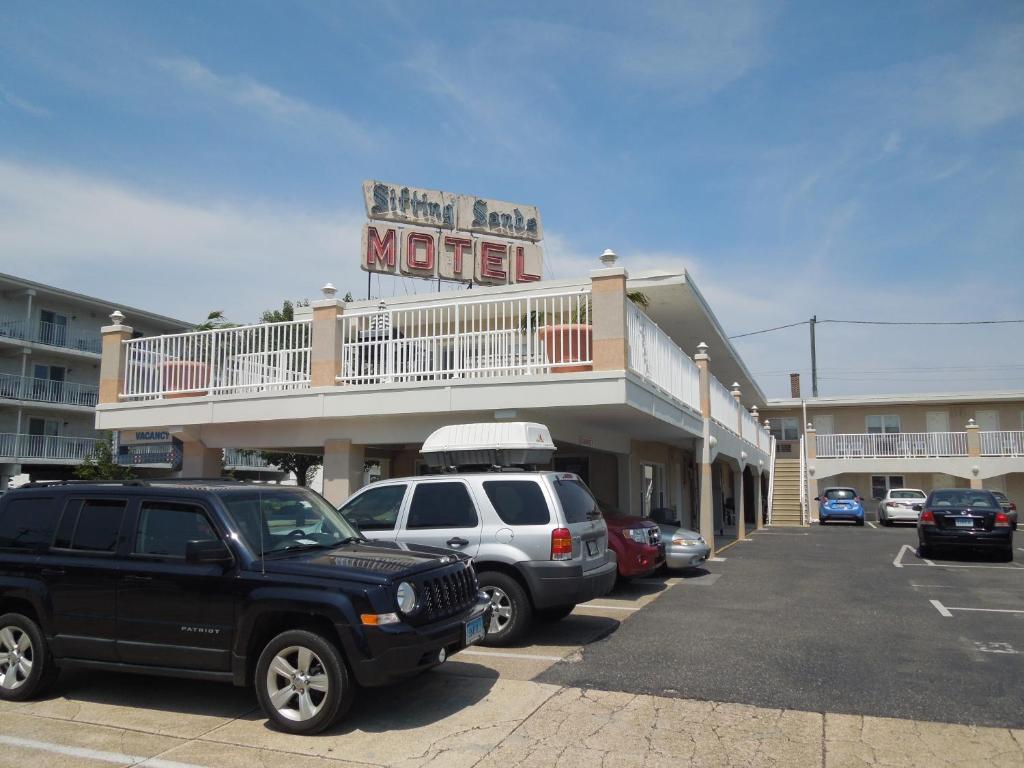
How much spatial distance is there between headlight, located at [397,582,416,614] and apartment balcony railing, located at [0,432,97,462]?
3666 cm

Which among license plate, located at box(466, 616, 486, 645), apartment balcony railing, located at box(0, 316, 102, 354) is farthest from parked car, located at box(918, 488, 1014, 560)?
apartment balcony railing, located at box(0, 316, 102, 354)

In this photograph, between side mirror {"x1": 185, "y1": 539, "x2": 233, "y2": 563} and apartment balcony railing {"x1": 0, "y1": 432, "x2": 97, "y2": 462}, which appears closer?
side mirror {"x1": 185, "y1": 539, "x2": 233, "y2": 563}

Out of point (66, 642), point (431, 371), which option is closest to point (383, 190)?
Result: point (431, 371)

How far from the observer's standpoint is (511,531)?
27.0ft

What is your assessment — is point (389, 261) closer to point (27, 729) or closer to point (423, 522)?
point (423, 522)

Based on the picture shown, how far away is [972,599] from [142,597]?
1089 centimetres

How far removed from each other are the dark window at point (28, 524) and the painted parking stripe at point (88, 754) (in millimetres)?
1627

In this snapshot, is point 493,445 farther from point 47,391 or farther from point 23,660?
point 47,391

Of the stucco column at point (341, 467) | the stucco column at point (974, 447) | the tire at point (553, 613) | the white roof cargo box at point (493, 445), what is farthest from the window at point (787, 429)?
the tire at point (553, 613)

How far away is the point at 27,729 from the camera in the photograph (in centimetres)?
566

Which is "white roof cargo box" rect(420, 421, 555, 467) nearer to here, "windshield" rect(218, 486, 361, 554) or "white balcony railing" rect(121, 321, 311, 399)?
"windshield" rect(218, 486, 361, 554)

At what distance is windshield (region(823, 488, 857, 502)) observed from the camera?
32.3 m

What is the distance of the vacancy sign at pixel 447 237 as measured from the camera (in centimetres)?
2423

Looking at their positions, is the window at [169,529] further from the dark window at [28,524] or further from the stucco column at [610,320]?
the stucco column at [610,320]
